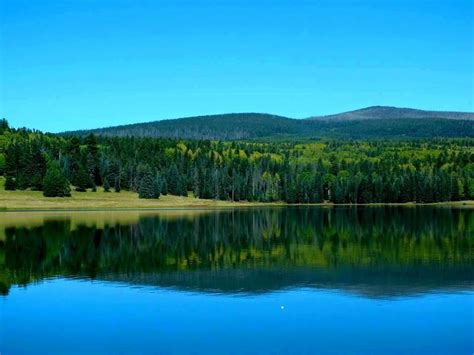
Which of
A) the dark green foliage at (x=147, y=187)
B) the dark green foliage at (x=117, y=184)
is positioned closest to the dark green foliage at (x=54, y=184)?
the dark green foliage at (x=117, y=184)

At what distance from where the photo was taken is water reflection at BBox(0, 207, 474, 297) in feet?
139

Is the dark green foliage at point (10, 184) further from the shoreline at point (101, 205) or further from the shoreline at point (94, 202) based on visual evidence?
the shoreline at point (101, 205)

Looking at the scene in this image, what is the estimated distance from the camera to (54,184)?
155875 millimetres

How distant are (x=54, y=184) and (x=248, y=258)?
110268mm

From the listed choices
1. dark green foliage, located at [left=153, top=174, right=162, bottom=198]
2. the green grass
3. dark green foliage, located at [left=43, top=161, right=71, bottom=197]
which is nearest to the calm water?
the green grass

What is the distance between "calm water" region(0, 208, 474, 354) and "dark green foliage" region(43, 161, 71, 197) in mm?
87852

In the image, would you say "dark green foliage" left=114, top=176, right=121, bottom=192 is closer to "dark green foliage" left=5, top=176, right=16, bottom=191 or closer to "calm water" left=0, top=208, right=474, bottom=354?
"dark green foliage" left=5, top=176, right=16, bottom=191

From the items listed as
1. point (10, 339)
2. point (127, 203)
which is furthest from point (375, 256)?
point (127, 203)

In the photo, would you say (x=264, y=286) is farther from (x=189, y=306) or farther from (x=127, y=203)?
(x=127, y=203)

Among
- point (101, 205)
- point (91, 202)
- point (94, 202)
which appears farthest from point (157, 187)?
point (91, 202)

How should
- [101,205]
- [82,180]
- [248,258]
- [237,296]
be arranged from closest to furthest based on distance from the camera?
[237,296] → [248,258] → [101,205] → [82,180]

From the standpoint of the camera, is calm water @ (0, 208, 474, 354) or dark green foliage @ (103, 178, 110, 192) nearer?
calm water @ (0, 208, 474, 354)

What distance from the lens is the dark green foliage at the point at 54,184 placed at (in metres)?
156

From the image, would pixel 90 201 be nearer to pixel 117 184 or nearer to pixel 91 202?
pixel 91 202
